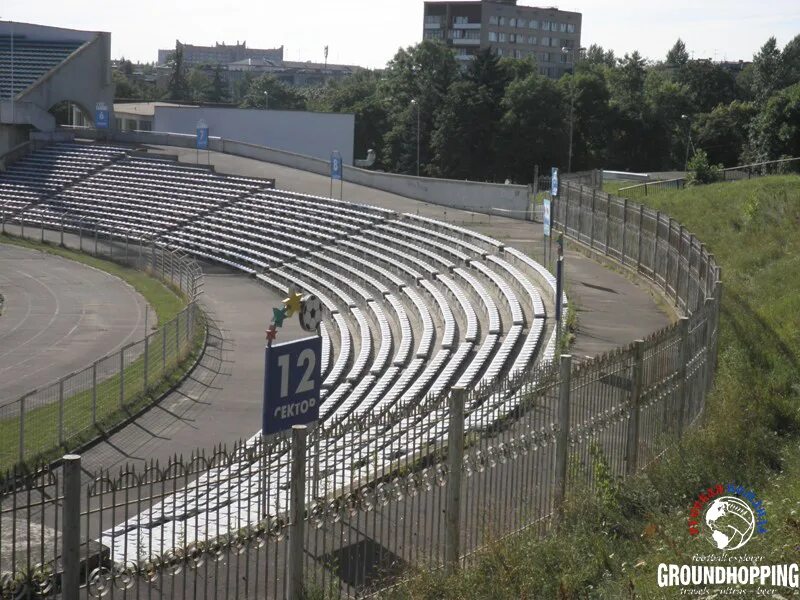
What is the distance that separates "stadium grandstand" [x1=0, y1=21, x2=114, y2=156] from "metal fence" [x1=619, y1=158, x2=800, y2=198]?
1427 inches

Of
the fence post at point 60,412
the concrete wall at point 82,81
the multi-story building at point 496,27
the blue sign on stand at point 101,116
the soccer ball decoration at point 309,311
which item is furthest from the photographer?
the multi-story building at point 496,27

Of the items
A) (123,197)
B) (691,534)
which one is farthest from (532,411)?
(123,197)

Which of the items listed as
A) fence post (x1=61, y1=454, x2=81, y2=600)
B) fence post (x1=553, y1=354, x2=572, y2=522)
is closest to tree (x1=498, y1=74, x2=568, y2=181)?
fence post (x1=553, y1=354, x2=572, y2=522)

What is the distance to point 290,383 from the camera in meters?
10.8

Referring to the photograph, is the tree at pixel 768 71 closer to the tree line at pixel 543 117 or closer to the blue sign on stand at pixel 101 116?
the tree line at pixel 543 117

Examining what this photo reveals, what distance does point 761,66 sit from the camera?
97.8 meters

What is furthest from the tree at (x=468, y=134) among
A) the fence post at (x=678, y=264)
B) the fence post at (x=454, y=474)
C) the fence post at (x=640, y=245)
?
the fence post at (x=454, y=474)

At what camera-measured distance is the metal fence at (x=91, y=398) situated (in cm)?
1834

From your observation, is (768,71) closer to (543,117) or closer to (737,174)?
(543,117)

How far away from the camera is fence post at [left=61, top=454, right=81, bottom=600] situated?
241 inches

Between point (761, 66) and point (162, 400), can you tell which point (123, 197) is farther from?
point (761, 66)

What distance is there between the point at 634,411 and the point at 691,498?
1029 mm

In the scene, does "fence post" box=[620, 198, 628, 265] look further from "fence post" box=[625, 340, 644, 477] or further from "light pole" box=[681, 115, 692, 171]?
"light pole" box=[681, 115, 692, 171]

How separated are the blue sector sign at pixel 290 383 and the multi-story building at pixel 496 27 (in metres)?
133
